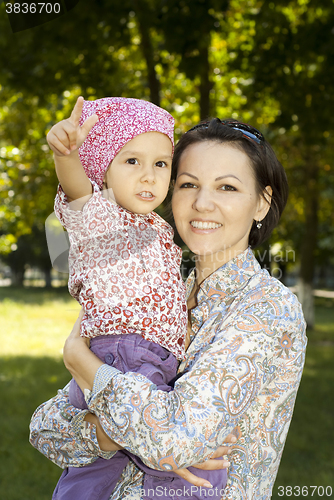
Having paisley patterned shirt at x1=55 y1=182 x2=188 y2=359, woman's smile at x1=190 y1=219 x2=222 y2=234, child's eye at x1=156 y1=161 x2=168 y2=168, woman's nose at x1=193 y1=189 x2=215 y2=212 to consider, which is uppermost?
child's eye at x1=156 y1=161 x2=168 y2=168

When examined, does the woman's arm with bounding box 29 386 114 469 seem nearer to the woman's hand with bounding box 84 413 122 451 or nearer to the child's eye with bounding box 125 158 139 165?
the woman's hand with bounding box 84 413 122 451

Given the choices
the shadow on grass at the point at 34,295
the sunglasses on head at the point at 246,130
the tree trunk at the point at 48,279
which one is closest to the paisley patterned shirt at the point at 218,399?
the sunglasses on head at the point at 246,130

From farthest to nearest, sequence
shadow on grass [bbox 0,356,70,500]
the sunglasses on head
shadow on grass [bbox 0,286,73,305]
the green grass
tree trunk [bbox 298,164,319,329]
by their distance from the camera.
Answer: shadow on grass [bbox 0,286,73,305] → tree trunk [bbox 298,164,319,329] → the green grass → shadow on grass [bbox 0,356,70,500] → the sunglasses on head

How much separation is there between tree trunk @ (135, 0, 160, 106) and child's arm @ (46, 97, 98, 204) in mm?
4735

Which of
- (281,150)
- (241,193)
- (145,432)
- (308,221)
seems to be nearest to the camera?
(145,432)

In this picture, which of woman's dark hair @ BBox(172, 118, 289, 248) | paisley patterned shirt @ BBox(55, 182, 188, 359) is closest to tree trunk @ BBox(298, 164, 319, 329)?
woman's dark hair @ BBox(172, 118, 289, 248)

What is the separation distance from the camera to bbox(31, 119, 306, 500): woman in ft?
5.00

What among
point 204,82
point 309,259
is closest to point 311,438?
point 204,82

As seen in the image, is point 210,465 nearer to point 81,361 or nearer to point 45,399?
point 81,361

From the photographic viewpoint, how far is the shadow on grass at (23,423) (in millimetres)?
5285

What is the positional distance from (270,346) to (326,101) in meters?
5.62

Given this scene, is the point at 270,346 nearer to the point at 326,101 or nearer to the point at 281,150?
the point at 326,101

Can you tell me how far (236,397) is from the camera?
5.16 ft

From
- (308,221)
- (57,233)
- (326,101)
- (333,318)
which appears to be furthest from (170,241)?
(333,318)
